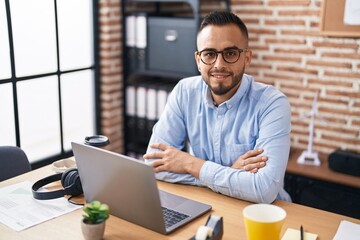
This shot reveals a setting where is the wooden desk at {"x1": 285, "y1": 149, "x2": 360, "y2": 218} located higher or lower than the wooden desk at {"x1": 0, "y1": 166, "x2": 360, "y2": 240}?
lower

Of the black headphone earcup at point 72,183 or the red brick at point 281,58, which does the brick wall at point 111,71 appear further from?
the black headphone earcup at point 72,183

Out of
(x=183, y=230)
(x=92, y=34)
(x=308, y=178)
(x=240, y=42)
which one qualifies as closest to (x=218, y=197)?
(x=183, y=230)

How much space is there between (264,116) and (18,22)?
178cm

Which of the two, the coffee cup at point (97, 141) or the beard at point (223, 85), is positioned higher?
the beard at point (223, 85)

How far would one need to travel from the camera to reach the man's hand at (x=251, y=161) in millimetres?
1628

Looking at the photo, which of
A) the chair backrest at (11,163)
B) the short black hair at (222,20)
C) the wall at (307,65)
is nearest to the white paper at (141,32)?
the wall at (307,65)

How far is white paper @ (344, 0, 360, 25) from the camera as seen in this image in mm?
2670

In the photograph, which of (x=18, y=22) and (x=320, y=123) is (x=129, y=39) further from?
(x=320, y=123)

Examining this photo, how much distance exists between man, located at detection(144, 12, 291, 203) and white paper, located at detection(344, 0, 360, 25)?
1.16m

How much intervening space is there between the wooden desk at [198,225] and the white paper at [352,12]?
Answer: 1.59 metres

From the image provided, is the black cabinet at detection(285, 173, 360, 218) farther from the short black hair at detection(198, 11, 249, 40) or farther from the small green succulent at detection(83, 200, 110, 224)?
the small green succulent at detection(83, 200, 110, 224)

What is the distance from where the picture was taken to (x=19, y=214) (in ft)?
4.83

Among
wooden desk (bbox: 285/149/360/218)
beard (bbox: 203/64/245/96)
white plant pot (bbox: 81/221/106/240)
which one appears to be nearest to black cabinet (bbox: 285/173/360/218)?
wooden desk (bbox: 285/149/360/218)

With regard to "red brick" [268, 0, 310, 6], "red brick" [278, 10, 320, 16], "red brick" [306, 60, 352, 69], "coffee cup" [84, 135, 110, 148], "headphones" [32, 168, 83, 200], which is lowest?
"headphones" [32, 168, 83, 200]
